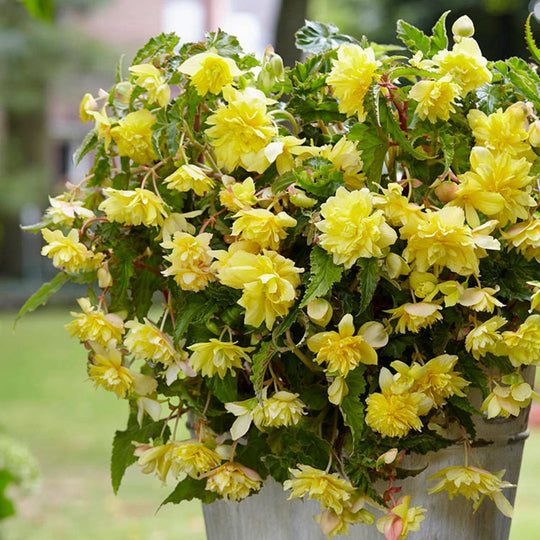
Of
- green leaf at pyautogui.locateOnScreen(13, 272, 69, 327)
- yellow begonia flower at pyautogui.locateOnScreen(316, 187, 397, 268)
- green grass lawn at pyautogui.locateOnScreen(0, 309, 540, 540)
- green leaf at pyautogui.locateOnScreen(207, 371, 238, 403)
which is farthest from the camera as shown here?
green grass lawn at pyautogui.locateOnScreen(0, 309, 540, 540)

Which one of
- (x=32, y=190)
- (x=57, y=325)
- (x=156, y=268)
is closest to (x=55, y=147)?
(x=32, y=190)

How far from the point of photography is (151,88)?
0.76 m

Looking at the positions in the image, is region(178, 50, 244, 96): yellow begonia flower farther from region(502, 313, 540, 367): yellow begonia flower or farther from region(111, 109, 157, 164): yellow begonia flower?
region(502, 313, 540, 367): yellow begonia flower

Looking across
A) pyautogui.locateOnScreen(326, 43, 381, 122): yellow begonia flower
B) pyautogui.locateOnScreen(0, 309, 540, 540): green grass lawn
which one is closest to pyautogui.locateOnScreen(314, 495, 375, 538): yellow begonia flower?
pyautogui.locateOnScreen(326, 43, 381, 122): yellow begonia flower

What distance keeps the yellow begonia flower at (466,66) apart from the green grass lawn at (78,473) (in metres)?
2.46

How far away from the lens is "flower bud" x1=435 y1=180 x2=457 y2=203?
2.22 feet

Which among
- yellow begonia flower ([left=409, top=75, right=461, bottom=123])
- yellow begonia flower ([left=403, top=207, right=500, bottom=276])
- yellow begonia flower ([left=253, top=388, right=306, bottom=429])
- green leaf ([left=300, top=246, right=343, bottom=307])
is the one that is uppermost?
yellow begonia flower ([left=409, top=75, right=461, bottom=123])

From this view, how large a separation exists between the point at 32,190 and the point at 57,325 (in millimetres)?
1854

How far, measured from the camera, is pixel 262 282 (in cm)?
64

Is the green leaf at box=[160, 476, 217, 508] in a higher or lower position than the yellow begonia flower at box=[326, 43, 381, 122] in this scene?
lower

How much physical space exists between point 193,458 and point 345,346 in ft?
0.60

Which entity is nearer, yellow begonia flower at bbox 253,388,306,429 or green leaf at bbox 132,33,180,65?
yellow begonia flower at bbox 253,388,306,429

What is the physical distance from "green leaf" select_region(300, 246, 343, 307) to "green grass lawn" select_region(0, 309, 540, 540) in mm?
2393

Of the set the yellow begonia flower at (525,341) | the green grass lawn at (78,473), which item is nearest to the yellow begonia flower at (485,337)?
the yellow begonia flower at (525,341)
